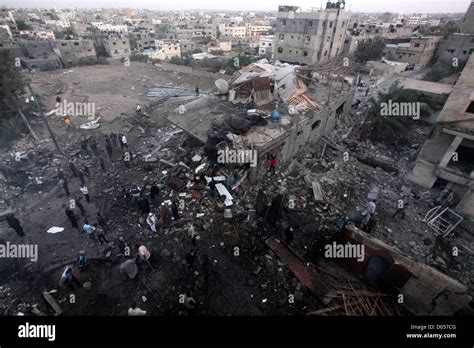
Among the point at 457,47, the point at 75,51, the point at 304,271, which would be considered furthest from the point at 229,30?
the point at 304,271

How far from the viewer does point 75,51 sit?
39156 millimetres

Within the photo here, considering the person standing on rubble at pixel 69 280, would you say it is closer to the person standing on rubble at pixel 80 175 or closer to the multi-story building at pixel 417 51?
the person standing on rubble at pixel 80 175

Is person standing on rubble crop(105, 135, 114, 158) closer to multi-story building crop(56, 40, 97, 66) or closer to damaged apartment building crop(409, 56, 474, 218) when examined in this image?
damaged apartment building crop(409, 56, 474, 218)

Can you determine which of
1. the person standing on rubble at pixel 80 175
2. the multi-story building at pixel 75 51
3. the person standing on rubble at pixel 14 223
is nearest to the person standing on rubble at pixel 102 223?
the person standing on rubble at pixel 14 223

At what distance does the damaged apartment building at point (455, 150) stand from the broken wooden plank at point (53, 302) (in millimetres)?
15414

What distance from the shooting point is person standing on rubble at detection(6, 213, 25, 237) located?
877 cm

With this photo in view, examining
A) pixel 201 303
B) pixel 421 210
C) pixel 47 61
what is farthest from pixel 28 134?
pixel 47 61

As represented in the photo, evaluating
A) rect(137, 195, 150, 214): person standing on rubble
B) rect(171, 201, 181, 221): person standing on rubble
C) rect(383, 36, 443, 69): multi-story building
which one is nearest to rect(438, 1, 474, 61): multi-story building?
rect(383, 36, 443, 69): multi-story building

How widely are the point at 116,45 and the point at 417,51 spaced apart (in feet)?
161

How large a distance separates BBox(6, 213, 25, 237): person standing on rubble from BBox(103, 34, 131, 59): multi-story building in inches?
1783

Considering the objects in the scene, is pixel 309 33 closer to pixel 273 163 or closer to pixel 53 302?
pixel 273 163

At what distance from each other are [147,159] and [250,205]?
6.59 m

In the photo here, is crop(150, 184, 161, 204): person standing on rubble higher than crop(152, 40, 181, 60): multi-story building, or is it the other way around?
crop(152, 40, 181, 60): multi-story building

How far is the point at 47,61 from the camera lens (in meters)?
34.1
